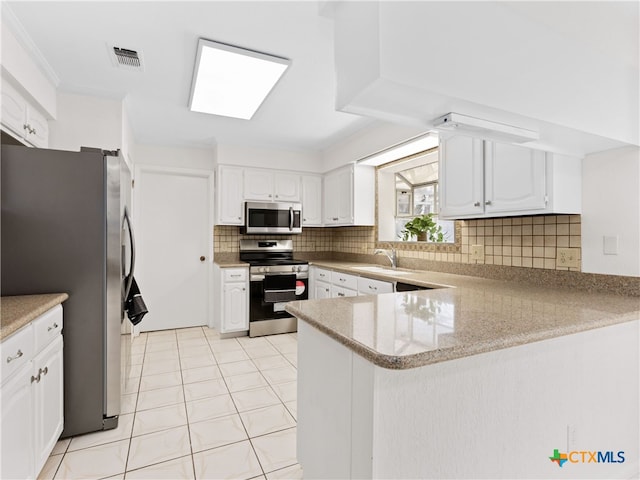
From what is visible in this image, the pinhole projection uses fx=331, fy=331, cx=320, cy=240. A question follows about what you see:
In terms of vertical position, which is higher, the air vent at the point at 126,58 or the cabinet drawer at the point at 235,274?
the air vent at the point at 126,58

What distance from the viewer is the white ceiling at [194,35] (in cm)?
159

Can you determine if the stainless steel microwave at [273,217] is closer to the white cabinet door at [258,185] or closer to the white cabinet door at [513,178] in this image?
the white cabinet door at [258,185]

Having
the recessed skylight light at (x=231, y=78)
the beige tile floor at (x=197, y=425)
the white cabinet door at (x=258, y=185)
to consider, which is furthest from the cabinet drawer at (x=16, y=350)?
the white cabinet door at (x=258, y=185)

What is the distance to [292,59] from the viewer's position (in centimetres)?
211

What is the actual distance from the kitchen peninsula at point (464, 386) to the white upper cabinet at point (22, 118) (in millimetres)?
1975

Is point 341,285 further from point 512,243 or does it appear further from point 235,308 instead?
point 512,243

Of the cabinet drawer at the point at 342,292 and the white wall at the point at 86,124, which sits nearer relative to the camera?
the white wall at the point at 86,124

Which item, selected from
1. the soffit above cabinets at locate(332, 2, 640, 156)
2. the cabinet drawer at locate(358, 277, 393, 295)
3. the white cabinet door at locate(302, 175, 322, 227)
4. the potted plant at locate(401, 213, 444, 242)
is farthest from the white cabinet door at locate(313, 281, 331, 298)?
the soffit above cabinets at locate(332, 2, 640, 156)

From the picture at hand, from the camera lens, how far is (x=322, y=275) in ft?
13.0

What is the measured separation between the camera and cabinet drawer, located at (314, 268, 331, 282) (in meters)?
3.84

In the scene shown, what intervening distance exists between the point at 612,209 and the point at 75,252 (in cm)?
301

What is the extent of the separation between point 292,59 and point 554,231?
200cm

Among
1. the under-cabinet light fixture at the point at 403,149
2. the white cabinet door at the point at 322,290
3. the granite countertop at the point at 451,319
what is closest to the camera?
the granite countertop at the point at 451,319

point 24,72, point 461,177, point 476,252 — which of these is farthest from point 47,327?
point 476,252
